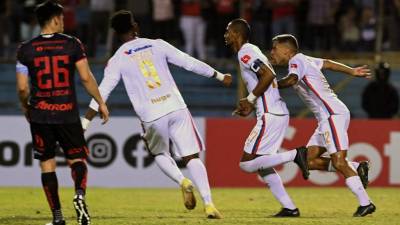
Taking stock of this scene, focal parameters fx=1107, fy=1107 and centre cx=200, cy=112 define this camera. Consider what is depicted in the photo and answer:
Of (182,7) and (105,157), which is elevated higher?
(182,7)

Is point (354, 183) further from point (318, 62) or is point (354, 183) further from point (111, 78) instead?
point (111, 78)

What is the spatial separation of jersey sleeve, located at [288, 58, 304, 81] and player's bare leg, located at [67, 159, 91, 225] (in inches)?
120

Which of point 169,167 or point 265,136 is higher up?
point 265,136

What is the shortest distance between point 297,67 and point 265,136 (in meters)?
0.84

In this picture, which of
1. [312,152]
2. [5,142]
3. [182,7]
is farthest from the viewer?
[182,7]

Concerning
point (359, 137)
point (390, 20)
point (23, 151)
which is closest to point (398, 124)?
point (359, 137)

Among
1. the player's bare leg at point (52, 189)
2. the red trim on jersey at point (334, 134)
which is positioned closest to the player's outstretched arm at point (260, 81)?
the red trim on jersey at point (334, 134)

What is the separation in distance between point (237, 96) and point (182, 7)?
6.52 feet

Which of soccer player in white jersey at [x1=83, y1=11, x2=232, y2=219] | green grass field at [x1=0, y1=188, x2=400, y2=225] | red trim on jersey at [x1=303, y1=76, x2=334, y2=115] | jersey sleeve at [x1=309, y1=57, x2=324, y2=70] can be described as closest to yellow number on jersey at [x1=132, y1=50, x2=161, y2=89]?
soccer player in white jersey at [x1=83, y1=11, x2=232, y2=219]

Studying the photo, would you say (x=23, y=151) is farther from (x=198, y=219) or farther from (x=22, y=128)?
(x=198, y=219)

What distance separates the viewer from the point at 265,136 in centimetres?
1224

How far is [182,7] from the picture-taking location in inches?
819

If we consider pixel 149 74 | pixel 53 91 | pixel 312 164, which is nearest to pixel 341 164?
pixel 312 164

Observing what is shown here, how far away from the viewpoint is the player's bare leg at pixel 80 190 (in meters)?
9.81
